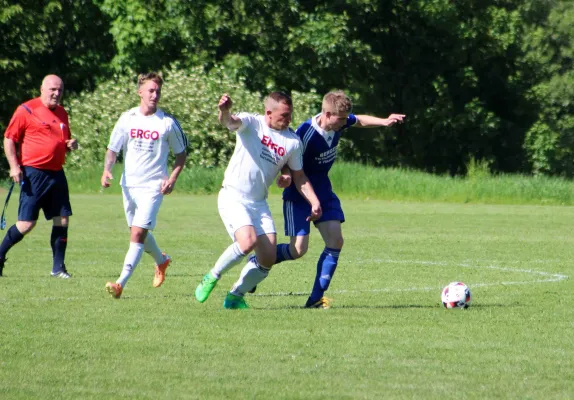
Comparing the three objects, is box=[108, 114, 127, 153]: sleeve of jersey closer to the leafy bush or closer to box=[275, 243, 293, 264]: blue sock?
box=[275, 243, 293, 264]: blue sock

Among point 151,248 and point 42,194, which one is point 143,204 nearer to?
point 151,248

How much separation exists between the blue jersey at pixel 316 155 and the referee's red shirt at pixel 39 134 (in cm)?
346

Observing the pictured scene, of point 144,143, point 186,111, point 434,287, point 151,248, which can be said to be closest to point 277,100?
point 144,143

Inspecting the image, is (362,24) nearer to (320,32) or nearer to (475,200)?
(320,32)

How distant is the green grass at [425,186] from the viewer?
3234 cm

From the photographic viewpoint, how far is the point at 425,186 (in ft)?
109

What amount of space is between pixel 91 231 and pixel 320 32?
28.1 metres

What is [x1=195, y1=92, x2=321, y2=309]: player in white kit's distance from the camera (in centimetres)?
938

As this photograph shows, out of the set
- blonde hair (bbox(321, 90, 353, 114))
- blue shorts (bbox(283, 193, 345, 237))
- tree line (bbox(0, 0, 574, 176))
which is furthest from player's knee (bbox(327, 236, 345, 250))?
tree line (bbox(0, 0, 574, 176))

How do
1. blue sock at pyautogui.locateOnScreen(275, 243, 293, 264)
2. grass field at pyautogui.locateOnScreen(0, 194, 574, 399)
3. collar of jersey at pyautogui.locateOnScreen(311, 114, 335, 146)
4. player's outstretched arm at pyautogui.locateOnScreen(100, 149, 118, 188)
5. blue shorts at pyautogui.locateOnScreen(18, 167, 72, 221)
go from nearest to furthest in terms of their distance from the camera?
1. grass field at pyautogui.locateOnScreen(0, 194, 574, 399)
2. collar of jersey at pyautogui.locateOnScreen(311, 114, 335, 146)
3. blue sock at pyautogui.locateOnScreen(275, 243, 293, 264)
4. player's outstretched arm at pyautogui.locateOnScreen(100, 149, 118, 188)
5. blue shorts at pyautogui.locateOnScreen(18, 167, 72, 221)

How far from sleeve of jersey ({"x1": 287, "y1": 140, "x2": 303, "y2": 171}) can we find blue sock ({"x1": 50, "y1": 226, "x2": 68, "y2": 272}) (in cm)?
392

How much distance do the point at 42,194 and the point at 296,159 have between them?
4016 millimetres

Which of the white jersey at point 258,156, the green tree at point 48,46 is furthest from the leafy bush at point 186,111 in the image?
the white jersey at point 258,156

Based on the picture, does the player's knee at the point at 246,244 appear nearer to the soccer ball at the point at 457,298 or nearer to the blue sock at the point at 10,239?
the soccer ball at the point at 457,298
